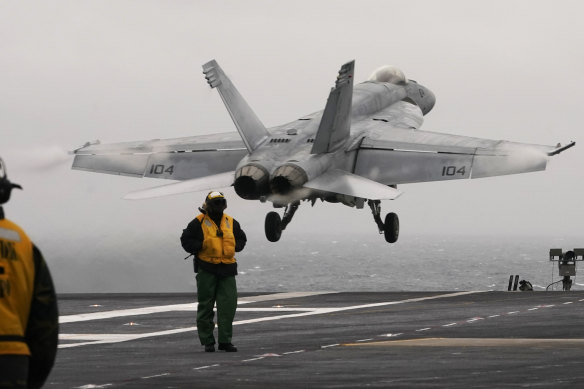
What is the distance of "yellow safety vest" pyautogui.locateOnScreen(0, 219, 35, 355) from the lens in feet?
20.6

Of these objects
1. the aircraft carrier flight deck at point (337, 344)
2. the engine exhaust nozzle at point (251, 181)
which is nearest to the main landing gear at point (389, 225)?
the engine exhaust nozzle at point (251, 181)

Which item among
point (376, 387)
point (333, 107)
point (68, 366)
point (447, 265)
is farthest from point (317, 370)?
point (447, 265)

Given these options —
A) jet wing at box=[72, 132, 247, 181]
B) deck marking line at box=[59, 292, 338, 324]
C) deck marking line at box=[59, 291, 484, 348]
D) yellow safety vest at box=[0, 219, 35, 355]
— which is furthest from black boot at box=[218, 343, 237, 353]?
jet wing at box=[72, 132, 247, 181]

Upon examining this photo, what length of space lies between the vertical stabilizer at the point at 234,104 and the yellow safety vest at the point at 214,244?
19053 millimetres

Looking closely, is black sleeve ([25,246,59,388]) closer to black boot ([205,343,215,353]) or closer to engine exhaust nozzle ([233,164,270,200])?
black boot ([205,343,215,353])

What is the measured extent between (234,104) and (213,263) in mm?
20221

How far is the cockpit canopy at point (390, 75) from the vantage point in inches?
1747

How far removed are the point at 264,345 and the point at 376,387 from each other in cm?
526

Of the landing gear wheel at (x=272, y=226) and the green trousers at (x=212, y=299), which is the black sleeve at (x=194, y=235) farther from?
the landing gear wheel at (x=272, y=226)

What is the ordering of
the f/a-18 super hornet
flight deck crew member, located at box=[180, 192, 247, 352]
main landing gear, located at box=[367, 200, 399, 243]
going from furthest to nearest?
main landing gear, located at box=[367, 200, 399, 243] → the f/a-18 super hornet → flight deck crew member, located at box=[180, 192, 247, 352]

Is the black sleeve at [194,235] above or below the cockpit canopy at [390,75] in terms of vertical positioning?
below

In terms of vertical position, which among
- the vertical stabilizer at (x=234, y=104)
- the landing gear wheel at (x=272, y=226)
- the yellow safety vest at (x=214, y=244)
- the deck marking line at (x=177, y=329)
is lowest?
the deck marking line at (x=177, y=329)

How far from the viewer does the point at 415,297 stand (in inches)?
1085

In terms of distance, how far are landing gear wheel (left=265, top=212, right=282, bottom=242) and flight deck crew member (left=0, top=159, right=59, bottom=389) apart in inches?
1129
